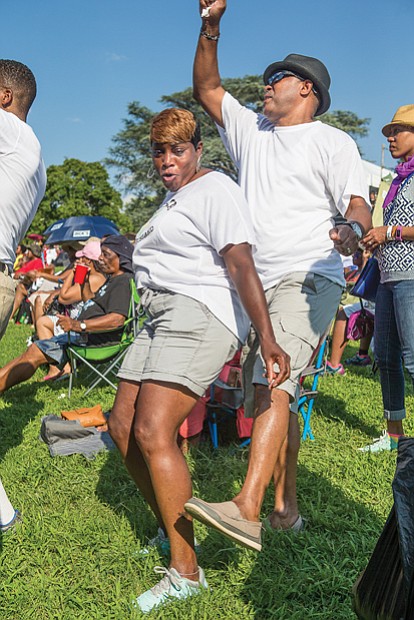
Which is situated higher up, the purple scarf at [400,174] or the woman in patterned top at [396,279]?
the purple scarf at [400,174]

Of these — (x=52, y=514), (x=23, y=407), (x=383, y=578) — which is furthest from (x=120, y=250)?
(x=383, y=578)

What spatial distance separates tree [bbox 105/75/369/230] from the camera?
110ft

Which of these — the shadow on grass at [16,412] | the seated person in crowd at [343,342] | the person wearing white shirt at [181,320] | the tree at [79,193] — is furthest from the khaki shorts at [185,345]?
the tree at [79,193]

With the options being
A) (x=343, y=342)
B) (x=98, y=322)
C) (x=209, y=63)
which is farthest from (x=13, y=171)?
(x=343, y=342)

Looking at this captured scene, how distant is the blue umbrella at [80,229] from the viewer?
12.5m

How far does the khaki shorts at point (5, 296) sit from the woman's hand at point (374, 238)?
5.88 feet

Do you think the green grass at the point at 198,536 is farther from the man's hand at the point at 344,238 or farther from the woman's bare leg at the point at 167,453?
the man's hand at the point at 344,238

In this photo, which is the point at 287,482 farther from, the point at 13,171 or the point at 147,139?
the point at 147,139

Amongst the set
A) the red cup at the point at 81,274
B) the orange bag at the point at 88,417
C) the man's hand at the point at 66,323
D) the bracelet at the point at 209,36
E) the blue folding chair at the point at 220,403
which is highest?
the bracelet at the point at 209,36

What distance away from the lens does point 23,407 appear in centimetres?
632

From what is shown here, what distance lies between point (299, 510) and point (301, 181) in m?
1.78

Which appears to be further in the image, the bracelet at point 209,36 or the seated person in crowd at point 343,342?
the seated person in crowd at point 343,342

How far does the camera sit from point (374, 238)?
365 cm

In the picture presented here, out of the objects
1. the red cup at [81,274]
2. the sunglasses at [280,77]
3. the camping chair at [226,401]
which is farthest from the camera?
the red cup at [81,274]
